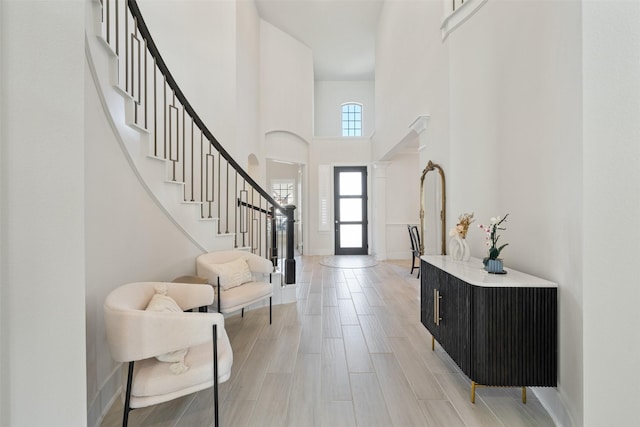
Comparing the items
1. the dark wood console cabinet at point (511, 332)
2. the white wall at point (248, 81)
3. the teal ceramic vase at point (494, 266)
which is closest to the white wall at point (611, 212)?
the dark wood console cabinet at point (511, 332)

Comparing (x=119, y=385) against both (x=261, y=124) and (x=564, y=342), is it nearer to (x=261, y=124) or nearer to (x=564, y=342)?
(x=564, y=342)

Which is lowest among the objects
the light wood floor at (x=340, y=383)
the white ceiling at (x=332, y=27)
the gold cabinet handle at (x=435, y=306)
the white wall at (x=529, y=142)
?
the light wood floor at (x=340, y=383)

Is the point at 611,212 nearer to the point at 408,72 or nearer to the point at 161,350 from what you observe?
the point at 161,350

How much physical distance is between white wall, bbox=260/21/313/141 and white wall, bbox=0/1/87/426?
7.09 m

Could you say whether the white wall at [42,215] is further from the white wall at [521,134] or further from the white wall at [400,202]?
the white wall at [400,202]

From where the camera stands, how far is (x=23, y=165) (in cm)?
81

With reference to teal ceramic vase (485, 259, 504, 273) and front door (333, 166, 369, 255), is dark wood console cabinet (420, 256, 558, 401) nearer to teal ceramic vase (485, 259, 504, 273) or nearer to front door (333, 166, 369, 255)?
teal ceramic vase (485, 259, 504, 273)

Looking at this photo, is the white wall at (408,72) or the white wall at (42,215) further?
the white wall at (408,72)

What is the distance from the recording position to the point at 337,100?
10953 millimetres

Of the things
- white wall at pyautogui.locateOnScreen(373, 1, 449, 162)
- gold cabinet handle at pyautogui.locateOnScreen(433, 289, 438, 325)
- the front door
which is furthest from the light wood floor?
the front door

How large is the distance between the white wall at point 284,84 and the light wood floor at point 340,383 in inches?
224

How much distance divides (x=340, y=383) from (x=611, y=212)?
1.91 m

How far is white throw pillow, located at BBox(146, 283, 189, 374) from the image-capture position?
1676 millimetres

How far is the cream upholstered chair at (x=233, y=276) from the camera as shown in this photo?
3012 millimetres
